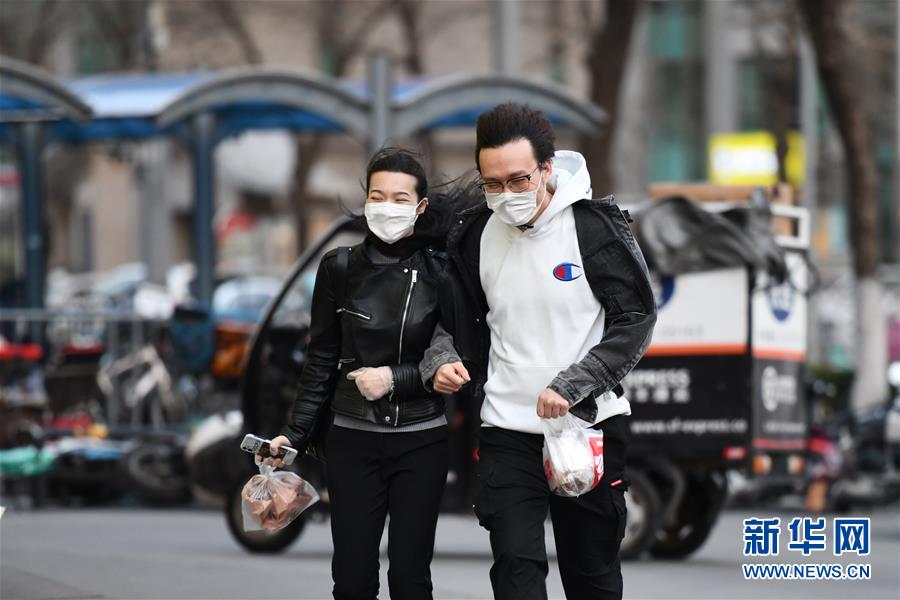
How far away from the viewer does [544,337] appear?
221 inches

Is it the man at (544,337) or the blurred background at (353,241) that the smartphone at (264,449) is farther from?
the blurred background at (353,241)

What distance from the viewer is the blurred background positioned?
10.8m

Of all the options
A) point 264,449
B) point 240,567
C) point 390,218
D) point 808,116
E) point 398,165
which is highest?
point 808,116

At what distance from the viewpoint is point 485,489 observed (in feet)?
18.5

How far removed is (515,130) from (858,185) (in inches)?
566

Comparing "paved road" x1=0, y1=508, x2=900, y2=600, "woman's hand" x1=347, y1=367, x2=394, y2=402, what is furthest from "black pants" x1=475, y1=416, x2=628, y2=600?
"paved road" x1=0, y1=508, x2=900, y2=600

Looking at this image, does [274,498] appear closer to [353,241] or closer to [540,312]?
[540,312]

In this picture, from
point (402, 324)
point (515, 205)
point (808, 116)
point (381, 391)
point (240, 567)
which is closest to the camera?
point (515, 205)

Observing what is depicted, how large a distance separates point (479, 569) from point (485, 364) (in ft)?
15.9

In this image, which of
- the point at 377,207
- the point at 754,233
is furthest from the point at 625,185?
the point at 377,207

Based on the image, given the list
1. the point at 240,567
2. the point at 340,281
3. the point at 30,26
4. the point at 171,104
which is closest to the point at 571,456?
the point at 340,281

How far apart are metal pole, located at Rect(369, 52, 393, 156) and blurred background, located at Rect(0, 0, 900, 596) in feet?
0.09

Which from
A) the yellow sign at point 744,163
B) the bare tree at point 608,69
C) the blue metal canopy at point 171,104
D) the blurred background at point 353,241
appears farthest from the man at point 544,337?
the yellow sign at point 744,163

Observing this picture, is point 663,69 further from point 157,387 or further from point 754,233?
point 754,233
